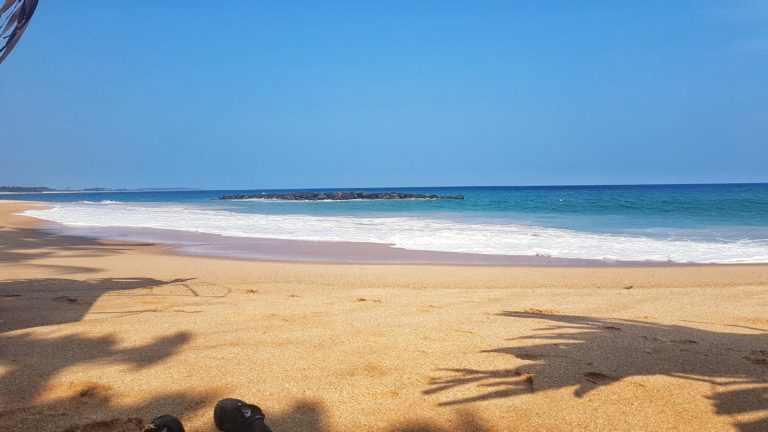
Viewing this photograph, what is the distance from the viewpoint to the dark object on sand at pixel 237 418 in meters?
2.60

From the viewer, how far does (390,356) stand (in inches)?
153

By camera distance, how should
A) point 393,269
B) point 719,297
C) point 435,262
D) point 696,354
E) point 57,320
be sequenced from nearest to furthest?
1. point 696,354
2. point 57,320
3. point 719,297
4. point 393,269
5. point 435,262

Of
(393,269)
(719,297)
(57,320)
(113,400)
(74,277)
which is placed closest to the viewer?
(113,400)

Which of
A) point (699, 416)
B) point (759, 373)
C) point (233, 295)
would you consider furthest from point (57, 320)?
point (759, 373)

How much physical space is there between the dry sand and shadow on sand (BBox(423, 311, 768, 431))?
0.05ft

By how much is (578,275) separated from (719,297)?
A: 7.48 ft

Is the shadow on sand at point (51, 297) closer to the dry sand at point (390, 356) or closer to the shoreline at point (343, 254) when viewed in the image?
the dry sand at point (390, 356)

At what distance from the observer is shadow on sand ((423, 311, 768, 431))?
3.20 metres

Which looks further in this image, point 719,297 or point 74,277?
point 74,277

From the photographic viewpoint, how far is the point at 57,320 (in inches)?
193

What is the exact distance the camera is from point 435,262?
10.2 metres

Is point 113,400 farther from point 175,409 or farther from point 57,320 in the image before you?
point 57,320

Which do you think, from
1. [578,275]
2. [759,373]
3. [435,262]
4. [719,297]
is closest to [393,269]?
[435,262]

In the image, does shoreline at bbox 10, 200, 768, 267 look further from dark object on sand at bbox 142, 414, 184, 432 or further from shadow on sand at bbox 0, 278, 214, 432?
dark object on sand at bbox 142, 414, 184, 432
